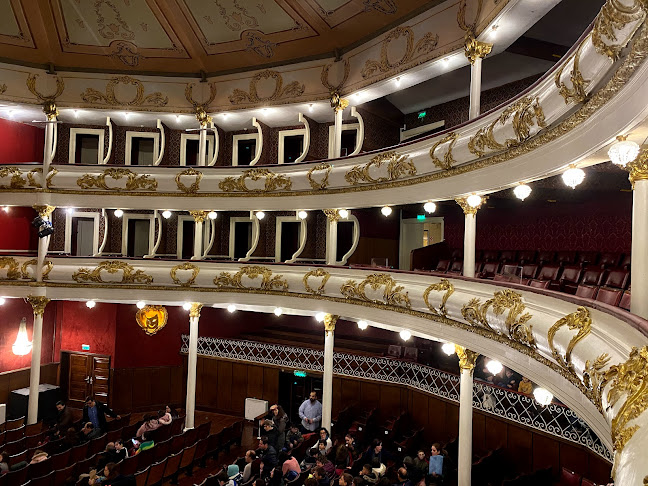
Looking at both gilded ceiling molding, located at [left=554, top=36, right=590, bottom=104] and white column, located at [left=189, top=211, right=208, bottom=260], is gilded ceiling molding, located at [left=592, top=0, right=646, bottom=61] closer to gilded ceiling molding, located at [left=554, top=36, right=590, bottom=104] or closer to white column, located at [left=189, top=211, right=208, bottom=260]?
gilded ceiling molding, located at [left=554, top=36, right=590, bottom=104]

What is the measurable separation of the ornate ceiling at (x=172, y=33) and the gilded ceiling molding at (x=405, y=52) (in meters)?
0.77

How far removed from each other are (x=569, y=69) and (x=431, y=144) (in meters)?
4.46

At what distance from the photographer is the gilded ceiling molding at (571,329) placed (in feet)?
14.5

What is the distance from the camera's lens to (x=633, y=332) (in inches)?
143

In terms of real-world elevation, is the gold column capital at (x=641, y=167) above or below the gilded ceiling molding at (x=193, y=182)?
below

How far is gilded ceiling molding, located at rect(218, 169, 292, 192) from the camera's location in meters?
12.8

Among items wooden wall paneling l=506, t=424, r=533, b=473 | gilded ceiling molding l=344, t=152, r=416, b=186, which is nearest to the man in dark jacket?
gilded ceiling molding l=344, t=152, r=416, b=186

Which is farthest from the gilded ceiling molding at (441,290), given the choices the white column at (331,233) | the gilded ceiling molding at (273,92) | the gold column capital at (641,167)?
the gilded ceiling molding at (273,92)

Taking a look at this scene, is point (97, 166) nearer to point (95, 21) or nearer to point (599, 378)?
point (95, 21)

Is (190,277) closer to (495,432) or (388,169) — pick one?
(388,169)

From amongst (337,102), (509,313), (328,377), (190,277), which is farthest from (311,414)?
(337,102)

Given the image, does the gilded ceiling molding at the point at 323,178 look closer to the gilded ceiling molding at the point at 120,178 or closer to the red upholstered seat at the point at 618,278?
the gilded ceiling molding at the point at 120,178

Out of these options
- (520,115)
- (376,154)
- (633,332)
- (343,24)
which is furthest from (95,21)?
(633,332)

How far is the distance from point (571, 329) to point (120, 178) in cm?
1247
